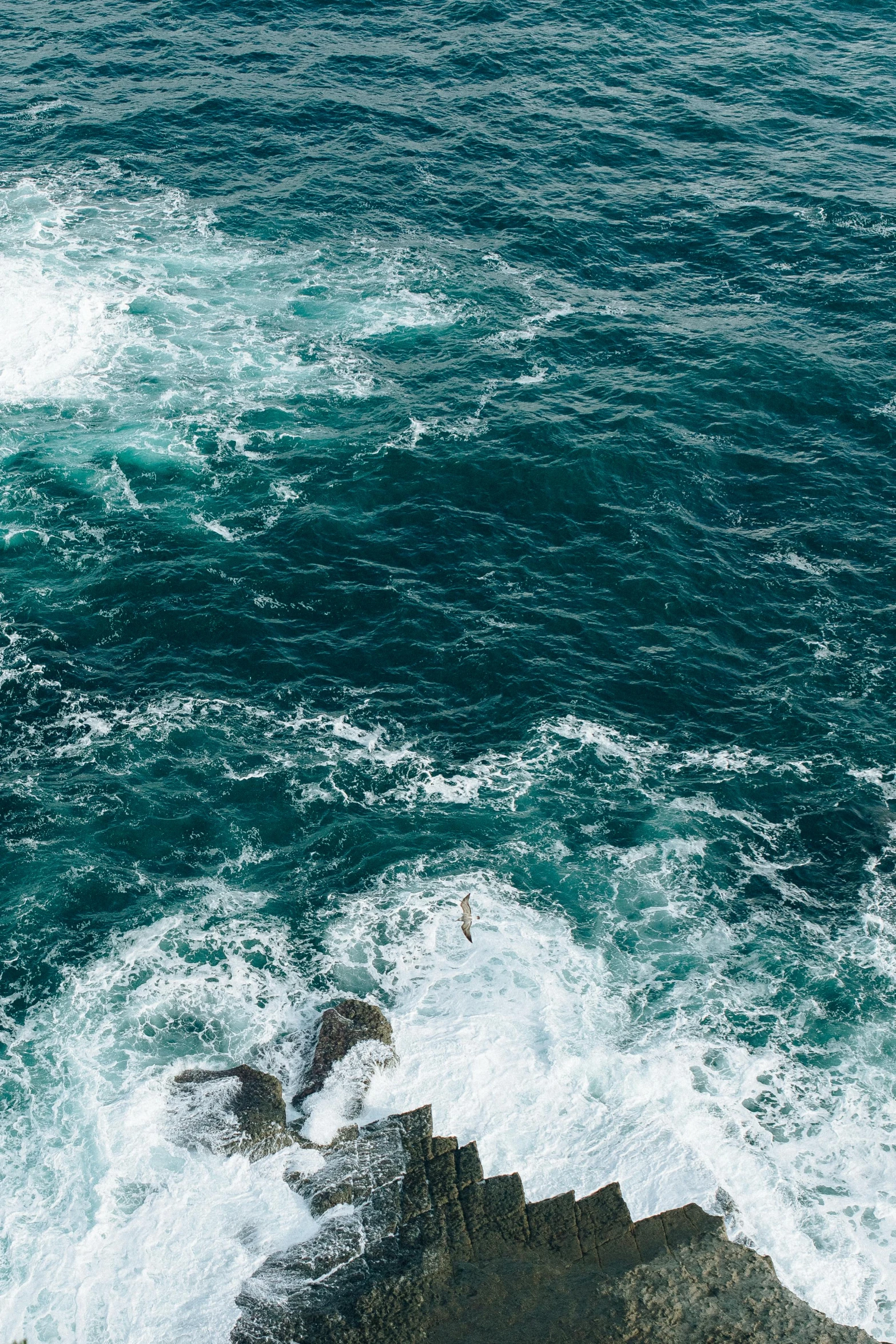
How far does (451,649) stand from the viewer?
73.3m

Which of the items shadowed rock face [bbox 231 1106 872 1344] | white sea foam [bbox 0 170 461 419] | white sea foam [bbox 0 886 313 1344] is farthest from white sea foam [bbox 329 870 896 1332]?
white sea foam [bbox 0 170 461 419]

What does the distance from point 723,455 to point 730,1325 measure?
5845 centimetres

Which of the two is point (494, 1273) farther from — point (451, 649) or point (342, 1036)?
point (451, 649)

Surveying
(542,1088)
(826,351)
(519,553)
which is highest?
(826,351)

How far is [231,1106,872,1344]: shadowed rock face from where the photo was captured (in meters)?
43.6

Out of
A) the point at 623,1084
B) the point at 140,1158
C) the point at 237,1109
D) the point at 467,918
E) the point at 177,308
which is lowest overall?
the point at 623,1084

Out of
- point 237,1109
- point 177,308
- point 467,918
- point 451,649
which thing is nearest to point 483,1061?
point 467,918

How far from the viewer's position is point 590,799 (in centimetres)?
6569

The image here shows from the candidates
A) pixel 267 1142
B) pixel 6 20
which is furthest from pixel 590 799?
pixel 6 20

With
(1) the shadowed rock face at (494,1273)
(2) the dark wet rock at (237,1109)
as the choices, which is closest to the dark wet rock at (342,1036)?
(2) the dark wet rock at (237,1109)

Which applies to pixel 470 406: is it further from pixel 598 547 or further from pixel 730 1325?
pixel 730 1325

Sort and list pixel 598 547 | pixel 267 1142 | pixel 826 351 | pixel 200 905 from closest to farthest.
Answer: pixel 267 1142 < pixel 200 905 < pixel 598 547 < pixel 826 351

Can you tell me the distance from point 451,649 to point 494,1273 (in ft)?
123

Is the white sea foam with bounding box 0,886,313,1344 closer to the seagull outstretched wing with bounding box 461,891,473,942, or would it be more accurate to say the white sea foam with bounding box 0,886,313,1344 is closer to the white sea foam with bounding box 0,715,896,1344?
the white sea foam with bounding box 0,715,896,1344
